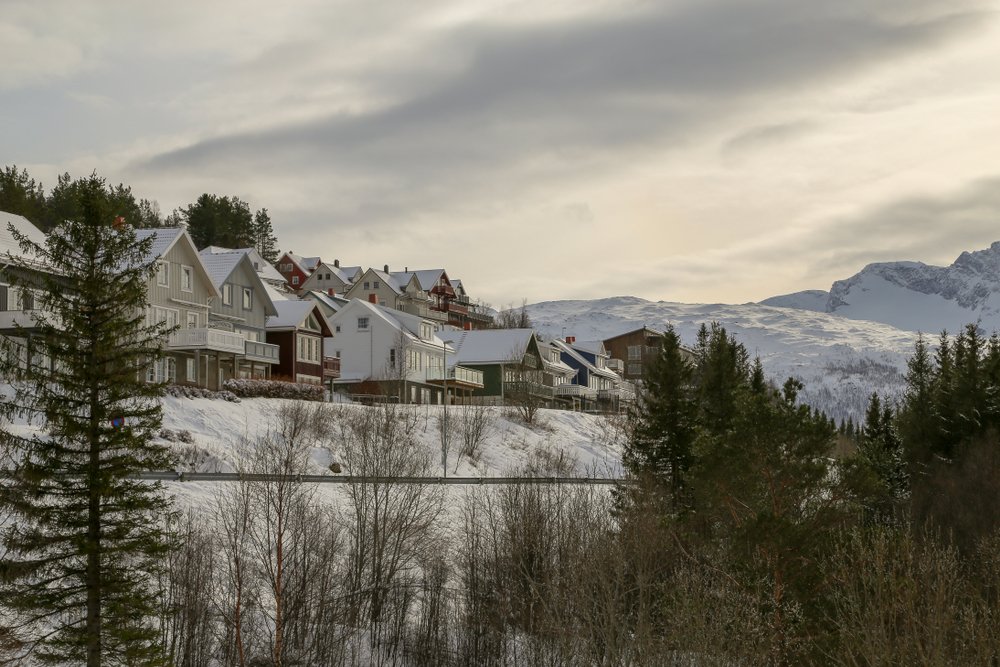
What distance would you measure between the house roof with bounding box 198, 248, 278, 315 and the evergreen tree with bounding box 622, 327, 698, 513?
28491mm

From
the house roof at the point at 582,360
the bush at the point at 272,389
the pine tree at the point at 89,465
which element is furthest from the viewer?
the house roof at the point at 582,360

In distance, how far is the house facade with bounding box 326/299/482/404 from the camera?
87812 mm

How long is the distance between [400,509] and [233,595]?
950 cm

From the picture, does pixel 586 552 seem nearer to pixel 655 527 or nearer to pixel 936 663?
pixel 655 527

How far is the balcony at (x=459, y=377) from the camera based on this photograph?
9006cm

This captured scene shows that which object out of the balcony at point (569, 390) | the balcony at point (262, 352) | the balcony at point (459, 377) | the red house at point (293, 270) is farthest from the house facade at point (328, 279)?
the balcony at point (262, 352)

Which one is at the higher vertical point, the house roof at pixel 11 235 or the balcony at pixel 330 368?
the house roof at pixel 11 235

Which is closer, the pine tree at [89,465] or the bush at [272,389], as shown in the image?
the pine tree at [89,465]

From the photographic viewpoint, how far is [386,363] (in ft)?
290

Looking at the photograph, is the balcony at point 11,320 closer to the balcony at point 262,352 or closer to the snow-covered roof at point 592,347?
the balcony at point 262,352

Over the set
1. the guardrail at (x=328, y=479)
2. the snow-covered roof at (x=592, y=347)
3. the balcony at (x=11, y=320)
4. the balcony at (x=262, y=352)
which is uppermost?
the snow-covered roof at (x=592, y=347)

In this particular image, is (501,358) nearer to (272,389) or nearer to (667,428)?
(272,389)

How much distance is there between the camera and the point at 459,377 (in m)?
92.0

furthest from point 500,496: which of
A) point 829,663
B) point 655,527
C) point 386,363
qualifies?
point 386,363
